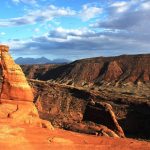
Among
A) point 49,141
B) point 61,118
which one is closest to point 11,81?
point 49,141

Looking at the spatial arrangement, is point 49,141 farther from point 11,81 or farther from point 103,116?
point 103,116

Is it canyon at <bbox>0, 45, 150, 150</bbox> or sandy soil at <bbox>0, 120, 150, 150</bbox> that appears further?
canyon at <bbox>0, 45, 150, 150</bbox>

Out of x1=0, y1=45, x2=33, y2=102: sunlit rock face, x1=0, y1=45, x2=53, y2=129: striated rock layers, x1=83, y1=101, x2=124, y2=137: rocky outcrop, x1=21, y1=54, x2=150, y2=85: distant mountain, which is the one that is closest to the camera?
x1=0, y1=45, x2=53, y2=129: striated rock layers

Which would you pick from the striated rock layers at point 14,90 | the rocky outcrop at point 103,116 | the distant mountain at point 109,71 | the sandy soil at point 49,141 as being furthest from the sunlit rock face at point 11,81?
the distant mountain at point 109,71

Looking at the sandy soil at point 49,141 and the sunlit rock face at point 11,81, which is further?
the sunlit rock face at point 11,81

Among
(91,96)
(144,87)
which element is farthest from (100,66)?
(91,96)

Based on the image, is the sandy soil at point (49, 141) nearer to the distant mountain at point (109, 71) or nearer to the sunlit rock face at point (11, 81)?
the sunlit rock face at point (11, 81)

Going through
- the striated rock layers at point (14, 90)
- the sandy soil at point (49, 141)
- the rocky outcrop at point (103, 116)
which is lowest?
the rocky outcrop at point (103, 116)

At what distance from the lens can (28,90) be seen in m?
36.5

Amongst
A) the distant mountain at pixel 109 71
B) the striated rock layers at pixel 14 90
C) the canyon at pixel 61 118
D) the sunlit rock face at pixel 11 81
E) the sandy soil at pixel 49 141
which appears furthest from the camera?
the distant mountain at pixel 109 71

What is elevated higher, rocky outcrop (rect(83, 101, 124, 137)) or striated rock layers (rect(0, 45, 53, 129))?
striated rock layers (rect(0, 45, 53, 129))

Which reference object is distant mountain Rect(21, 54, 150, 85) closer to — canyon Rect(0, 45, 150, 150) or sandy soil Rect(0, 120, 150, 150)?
canyon Rect(0, 45, 150, 150)

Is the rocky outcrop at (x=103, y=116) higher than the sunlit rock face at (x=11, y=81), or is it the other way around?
the sunlit rock face at (x=11, y=81)

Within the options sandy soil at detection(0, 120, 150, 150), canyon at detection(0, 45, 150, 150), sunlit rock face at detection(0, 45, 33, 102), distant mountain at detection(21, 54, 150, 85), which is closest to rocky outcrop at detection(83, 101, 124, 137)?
canyon at detection(0, 45, 150, 150)
